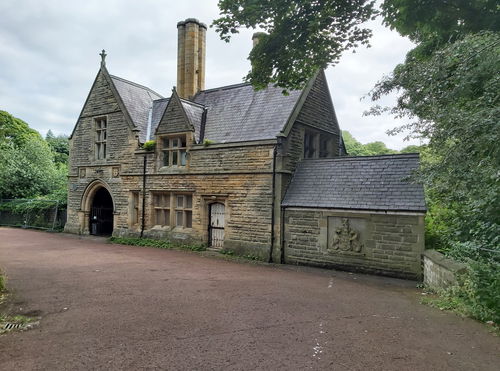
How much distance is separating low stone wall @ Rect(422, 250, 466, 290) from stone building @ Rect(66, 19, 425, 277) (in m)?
0.79

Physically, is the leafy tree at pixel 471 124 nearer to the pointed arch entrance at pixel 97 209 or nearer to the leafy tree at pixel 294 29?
the leafy tree at pixel 294 29

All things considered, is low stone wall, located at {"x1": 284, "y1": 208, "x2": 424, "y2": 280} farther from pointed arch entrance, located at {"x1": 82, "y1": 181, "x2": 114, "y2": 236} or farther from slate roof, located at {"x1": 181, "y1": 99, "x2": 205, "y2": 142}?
pointed arch entrance, located at {"x1": 82, "y1": 181, "x2": 114, "y2": 236}

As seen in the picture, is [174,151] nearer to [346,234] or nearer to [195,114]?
[195,114]

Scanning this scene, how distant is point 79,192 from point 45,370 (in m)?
17.6

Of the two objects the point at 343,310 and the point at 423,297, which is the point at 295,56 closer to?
the point at 343,310

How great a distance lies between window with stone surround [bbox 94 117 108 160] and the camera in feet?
64.2

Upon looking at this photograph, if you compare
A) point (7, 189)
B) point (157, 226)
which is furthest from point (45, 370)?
point (7, 189)

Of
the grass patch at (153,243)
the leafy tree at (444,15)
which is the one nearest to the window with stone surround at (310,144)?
the grass patch at (153,243)

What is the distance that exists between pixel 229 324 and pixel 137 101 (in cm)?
1724

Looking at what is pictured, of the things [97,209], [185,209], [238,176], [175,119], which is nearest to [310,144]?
[238,176]

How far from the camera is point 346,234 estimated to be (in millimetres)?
11664

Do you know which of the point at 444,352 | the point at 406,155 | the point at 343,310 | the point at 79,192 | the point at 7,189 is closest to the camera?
the point at 444,352

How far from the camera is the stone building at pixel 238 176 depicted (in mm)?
11469

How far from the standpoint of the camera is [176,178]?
16.2 m
